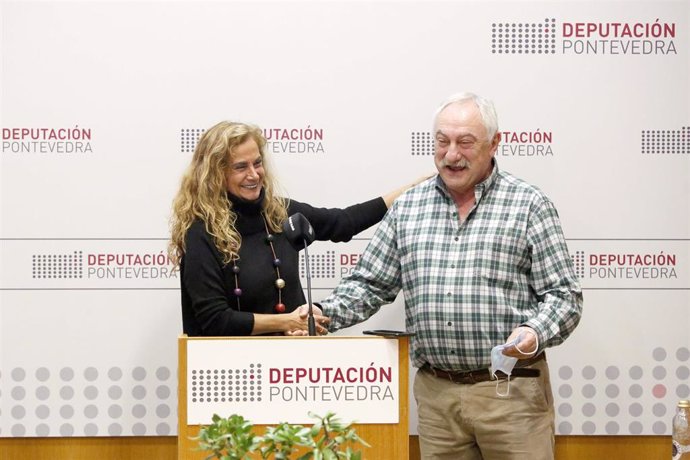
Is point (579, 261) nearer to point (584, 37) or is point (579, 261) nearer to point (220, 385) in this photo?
point (584, 37)

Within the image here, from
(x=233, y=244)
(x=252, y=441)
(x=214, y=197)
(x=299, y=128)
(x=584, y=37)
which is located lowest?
(x=252, y=441)

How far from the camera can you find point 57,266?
3.75 meters

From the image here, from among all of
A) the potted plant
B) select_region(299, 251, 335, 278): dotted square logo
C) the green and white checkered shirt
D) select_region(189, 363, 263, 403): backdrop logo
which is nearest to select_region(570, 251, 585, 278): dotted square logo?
select_region(299, 251, 335, 278): dotted square logo

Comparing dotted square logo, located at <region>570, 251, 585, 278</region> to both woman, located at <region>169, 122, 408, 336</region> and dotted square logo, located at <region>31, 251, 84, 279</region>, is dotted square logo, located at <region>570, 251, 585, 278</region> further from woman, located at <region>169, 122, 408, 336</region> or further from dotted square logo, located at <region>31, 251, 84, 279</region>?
dotted square logo, located at <region>31, 251, 84, 279</region>

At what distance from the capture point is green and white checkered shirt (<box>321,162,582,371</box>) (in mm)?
2613

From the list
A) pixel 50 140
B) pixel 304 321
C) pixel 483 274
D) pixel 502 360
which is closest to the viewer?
pixel 502 360

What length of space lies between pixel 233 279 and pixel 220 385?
2.51ft

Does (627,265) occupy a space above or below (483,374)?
above

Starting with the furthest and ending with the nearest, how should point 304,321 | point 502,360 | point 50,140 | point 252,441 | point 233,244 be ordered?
point 50,140, point 233,244, point 304,321, point 502,360, point 252,441

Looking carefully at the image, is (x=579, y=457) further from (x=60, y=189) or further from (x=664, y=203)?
(x=60, y=189)

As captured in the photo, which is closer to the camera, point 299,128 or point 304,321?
point 304,321

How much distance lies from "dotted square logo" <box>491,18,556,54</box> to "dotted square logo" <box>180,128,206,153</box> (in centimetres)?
128

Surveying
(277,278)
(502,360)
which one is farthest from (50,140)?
(502,360)

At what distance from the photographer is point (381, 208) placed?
3484mm
